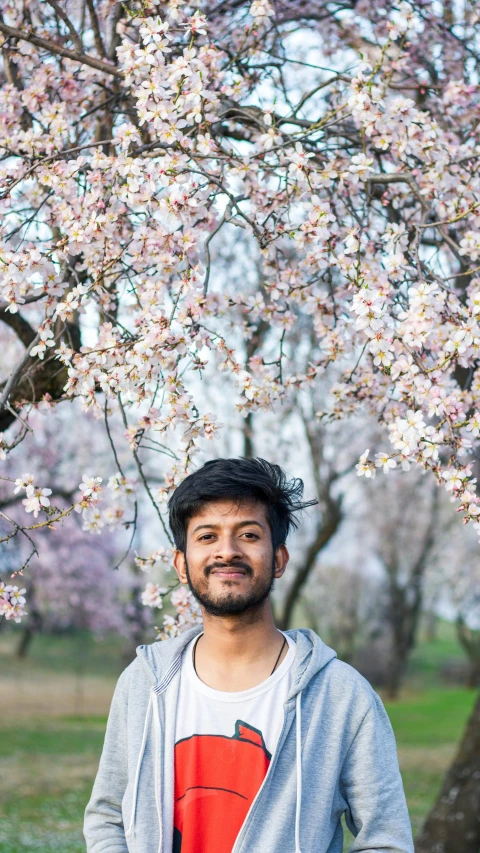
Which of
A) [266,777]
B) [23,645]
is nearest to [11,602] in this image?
[266,777]

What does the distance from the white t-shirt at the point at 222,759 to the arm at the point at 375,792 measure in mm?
205

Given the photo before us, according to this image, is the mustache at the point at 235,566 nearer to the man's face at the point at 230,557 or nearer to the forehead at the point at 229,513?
the man's face at the point at 230,557

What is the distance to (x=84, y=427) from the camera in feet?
50.8

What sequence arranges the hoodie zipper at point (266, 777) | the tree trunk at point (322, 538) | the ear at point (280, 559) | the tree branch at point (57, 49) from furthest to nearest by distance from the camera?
the tree trunk at point (322, 538) → the tree branch at point (57, 49) → the ear at point (280, 559) → the hoodie zipper at point (266, 777)

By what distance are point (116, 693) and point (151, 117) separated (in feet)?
5.99

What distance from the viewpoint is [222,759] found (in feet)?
6.90

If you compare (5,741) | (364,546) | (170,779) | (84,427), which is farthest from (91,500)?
(364,546)

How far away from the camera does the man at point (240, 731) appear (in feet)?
6.79

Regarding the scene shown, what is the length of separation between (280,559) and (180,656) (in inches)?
14.6

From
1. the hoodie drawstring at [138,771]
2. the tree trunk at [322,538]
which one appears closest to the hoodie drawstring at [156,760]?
the hoodie drawstring at [138,771]

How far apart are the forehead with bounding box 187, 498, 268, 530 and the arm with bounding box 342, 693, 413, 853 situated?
55 cm

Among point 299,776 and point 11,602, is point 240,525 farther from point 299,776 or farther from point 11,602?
point 11,602

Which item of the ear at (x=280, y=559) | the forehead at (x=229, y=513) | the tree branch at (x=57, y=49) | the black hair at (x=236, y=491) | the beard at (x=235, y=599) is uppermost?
the tree branch at (x=57, y=49)

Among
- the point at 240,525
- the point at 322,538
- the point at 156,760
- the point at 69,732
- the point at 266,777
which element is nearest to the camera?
the point at 266,777
